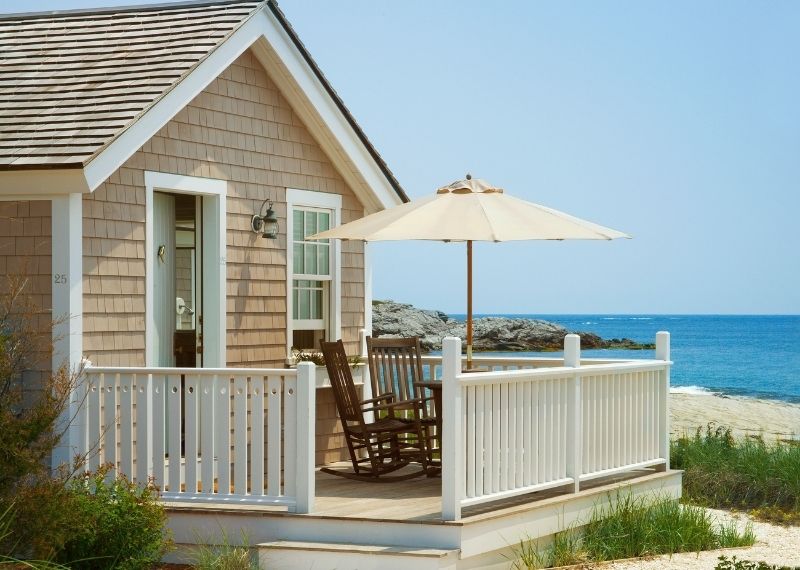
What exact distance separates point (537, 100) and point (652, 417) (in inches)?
1723

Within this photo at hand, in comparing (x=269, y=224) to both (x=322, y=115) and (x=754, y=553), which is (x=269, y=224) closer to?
(x=322, y=115)

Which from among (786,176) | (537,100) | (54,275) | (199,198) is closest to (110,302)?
(54,275)

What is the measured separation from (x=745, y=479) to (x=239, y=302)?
5759mm

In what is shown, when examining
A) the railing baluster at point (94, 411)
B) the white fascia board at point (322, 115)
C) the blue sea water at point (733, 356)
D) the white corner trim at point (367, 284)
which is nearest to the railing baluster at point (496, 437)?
the railing baluster at point (94, 411)

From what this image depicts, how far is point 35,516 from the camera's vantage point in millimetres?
7789

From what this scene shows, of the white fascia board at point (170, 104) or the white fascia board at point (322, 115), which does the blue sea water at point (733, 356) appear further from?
the white fascia board at point (170, 104)

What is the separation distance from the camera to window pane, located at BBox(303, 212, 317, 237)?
12.4 m

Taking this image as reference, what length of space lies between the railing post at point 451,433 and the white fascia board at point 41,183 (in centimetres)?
293

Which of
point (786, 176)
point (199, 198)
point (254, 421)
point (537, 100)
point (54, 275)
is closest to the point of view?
point (254, 421)

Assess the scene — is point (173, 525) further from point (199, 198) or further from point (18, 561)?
point (199, 198)

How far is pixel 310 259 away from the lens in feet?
40.8

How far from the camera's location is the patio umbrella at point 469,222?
10031 mm

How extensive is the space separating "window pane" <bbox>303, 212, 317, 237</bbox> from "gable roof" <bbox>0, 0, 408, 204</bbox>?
81 centimetres

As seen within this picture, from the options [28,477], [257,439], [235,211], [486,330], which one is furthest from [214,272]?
[486,330]
